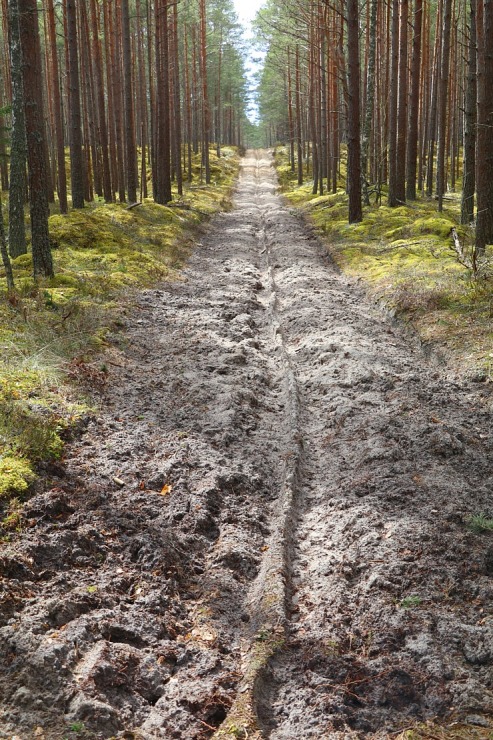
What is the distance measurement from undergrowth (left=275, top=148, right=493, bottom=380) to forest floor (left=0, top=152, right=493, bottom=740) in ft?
2.41

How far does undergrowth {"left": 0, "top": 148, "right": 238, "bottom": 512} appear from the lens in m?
5.29

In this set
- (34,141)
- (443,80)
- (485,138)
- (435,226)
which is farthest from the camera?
(443,80)

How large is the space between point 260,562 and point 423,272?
8.45 metres

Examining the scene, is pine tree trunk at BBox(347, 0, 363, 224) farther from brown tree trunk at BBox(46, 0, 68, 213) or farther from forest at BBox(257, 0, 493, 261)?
brown tree trunk at BBox(46, 0, 68, 213)

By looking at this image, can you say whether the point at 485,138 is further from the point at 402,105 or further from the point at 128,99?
the point at 128,99

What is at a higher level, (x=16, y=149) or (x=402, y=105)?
(x=402, y=105)

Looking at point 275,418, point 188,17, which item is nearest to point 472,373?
point 275,418

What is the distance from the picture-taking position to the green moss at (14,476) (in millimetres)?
4484

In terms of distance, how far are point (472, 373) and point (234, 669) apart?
198 inches

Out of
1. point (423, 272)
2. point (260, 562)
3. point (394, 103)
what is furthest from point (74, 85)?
point (260, 562)

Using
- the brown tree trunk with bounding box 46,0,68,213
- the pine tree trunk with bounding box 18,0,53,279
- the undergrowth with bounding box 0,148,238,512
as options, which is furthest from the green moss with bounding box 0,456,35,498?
the brown tree trunk with bounding box 46,0,68,213

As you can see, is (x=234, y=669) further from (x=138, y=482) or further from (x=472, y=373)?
(x=472, y=373)

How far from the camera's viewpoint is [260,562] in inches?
174

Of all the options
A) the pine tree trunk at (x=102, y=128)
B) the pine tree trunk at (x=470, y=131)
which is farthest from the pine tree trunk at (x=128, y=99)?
the pine tree trunk at (x=470, y=131)
